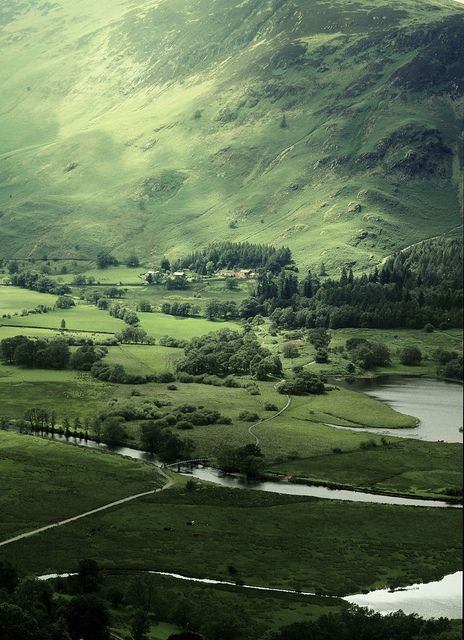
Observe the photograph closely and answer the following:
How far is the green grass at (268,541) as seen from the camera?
10562 centimetres

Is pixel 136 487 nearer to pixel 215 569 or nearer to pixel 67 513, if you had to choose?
pixel 67 513

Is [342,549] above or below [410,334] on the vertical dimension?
below

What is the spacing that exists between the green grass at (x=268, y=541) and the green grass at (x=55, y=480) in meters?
4.76

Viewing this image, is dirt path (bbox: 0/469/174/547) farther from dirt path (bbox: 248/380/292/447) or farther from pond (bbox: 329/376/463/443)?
pond (bbox: 329/376/463/443)

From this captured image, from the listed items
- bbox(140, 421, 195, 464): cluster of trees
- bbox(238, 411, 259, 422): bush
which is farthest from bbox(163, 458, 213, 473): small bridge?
bbox(238, 411, 259, 422): bush

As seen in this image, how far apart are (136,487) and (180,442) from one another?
17.9 metres

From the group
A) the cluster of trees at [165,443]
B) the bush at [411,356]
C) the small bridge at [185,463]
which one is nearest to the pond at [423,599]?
the small bridge at [185,463]

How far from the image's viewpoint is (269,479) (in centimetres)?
14050

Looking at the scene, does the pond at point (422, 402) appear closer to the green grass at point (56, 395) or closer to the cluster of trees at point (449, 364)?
the cluster of trees at point (449, 364)

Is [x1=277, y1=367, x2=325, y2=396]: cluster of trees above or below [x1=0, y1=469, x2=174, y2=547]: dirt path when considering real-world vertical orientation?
above

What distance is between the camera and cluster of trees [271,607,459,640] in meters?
84.3

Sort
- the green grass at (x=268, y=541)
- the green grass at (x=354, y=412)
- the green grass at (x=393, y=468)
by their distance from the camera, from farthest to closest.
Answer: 1. the green grass at (x=354, y=412)
2. the green grass at (x=393, y=468)
3. the green grass at (x=268, y=541)

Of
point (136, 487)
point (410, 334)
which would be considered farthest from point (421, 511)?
point (410, 334)

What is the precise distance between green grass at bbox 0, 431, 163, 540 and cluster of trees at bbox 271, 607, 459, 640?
4064 centimetres
